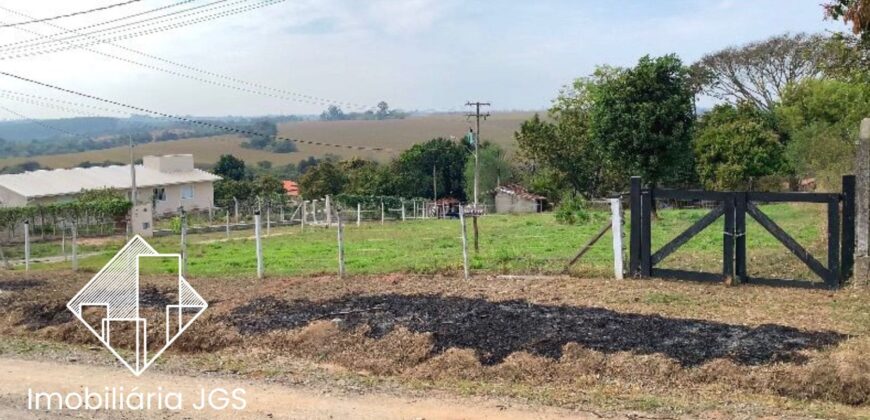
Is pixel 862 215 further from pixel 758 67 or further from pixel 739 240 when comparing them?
pixel 758 67

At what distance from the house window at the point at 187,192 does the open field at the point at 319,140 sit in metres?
54.9

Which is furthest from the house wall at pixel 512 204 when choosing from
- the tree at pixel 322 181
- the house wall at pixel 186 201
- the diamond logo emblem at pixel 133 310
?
the diamond logo emblem at pixel 133 310

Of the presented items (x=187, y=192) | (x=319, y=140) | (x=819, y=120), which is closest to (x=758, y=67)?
(x=819, y=120)

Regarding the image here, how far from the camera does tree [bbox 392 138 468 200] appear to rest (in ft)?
242

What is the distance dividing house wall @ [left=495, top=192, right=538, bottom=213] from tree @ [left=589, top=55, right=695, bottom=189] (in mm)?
27786

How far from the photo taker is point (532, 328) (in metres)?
9.77

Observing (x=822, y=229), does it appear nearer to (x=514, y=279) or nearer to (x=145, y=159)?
(x=514, y=279)

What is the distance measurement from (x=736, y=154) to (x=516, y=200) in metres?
21.4

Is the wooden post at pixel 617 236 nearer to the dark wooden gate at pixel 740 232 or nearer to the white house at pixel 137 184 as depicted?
the dark wooden gate at pixel 740 232

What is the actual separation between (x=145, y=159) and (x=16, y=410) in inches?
2711

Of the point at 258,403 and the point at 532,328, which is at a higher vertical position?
the point at 532,328

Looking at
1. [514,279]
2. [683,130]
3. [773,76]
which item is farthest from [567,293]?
[773,76]

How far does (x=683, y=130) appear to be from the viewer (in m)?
33.4

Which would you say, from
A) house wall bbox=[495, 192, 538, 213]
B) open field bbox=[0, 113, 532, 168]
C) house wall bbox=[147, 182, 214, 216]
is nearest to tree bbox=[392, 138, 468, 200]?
house wall bbox=[495, 192, 538, 213]
